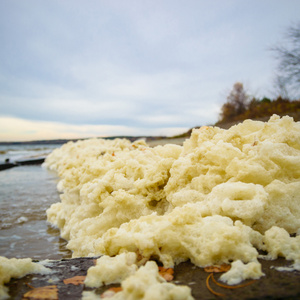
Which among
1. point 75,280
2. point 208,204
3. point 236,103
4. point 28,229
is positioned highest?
point 236,103

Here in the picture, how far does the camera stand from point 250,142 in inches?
97.0


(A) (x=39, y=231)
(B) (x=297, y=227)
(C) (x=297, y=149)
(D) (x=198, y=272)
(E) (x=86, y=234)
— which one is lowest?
(A) (x=39, y=231)

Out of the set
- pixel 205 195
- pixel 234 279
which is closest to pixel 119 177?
Answer: pixel 205 195

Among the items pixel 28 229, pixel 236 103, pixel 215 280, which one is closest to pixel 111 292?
pixel 215 280

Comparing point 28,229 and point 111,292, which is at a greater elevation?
point 111,292

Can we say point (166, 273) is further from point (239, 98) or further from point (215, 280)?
point (239, 98)

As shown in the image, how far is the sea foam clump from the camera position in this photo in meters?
1.56

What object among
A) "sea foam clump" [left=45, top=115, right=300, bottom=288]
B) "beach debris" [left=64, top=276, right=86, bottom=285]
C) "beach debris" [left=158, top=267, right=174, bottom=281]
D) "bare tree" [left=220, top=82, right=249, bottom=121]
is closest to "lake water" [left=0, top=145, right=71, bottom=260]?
"sea foam clump" [left=45, top=115, right=300, bottom=288]

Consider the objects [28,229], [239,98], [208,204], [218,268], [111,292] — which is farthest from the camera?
[239,98]

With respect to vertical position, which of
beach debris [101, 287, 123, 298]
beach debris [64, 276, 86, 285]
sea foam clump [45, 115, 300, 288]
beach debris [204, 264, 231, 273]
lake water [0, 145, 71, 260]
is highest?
sea foam clump [45, 115, 300, 288]

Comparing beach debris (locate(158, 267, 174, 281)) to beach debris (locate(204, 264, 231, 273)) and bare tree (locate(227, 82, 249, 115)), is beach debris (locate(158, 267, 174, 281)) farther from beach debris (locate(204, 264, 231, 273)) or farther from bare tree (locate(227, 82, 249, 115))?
bare tree (locate(227, 82, 249, 115))

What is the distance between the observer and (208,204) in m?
1.89

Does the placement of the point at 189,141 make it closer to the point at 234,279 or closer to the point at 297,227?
the point at 297,227

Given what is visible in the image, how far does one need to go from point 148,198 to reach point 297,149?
4.35ft
